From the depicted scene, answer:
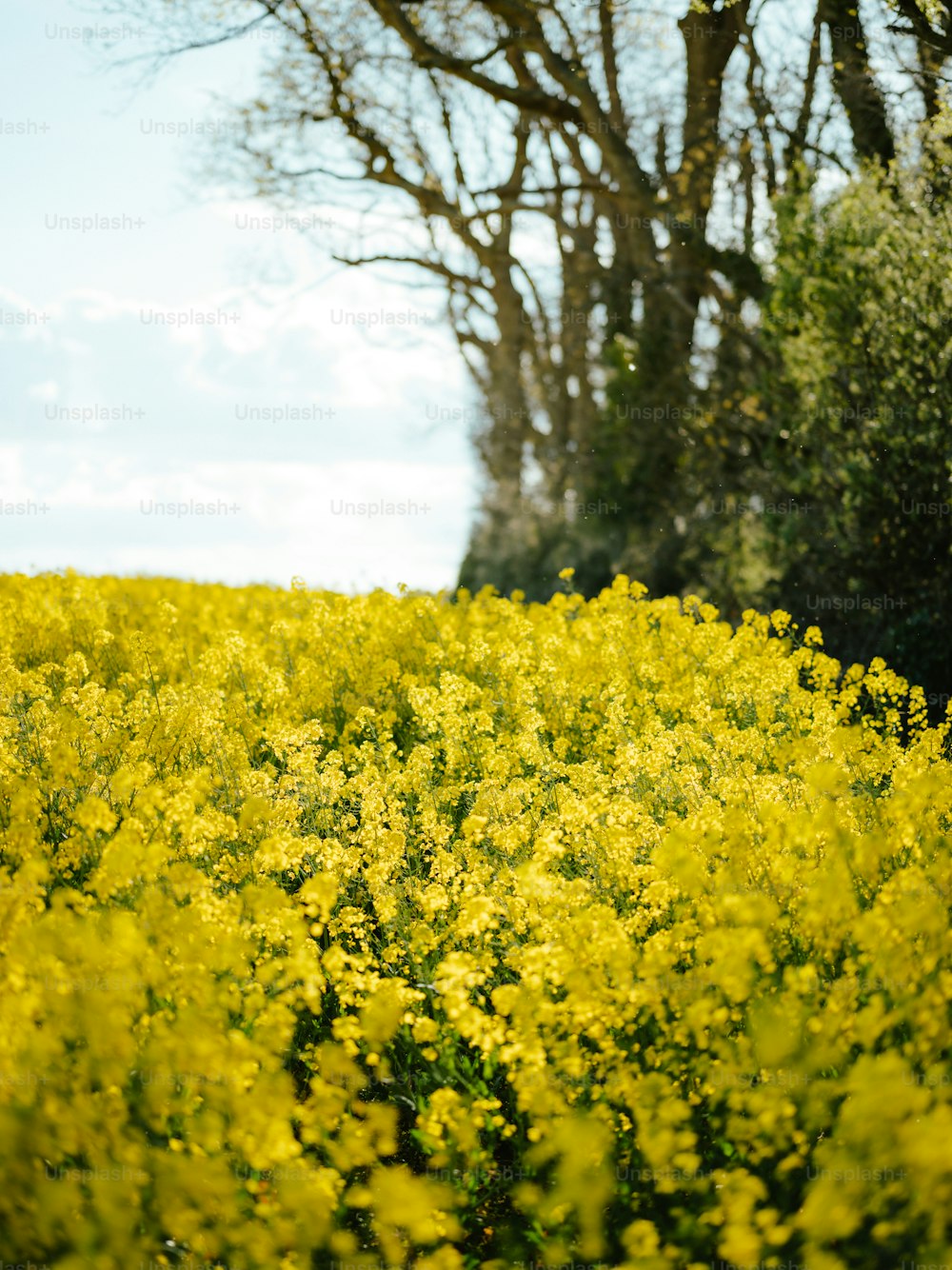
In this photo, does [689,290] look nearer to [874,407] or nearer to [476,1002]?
[874,407]

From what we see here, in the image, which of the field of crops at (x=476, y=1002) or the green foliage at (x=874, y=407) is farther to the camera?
the green foliage at (x=874, y=407)

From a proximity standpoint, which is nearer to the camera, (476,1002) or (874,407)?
(476,1002)

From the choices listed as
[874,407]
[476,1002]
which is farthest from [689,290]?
[476,1002]

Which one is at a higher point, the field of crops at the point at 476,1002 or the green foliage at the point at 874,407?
the green foliage at the point at 874,407

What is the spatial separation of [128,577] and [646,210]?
31.2ft

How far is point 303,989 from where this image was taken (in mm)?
3582

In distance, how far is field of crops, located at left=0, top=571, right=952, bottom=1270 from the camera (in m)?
2.85

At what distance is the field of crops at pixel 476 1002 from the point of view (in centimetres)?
285

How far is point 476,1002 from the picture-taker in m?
4.34

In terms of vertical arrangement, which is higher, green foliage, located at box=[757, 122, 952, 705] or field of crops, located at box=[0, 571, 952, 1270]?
green foliage, located at box=[757, 122, 952, 705]

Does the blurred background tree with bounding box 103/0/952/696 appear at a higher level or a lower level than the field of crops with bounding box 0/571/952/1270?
higher

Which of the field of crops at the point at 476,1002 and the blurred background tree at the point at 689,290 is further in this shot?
the blurred background tree at the point at 689,290

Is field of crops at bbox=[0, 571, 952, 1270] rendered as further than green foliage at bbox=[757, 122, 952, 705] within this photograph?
No

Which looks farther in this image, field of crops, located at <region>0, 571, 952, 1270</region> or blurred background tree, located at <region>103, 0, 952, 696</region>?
blurred background tree, located at <region>103, 0, 952, 696</region>
